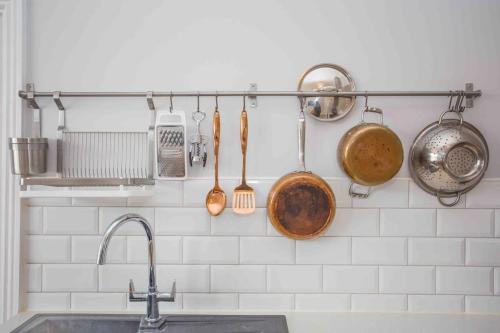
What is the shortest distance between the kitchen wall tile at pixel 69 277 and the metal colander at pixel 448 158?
1.12 m

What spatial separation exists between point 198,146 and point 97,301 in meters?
0.62

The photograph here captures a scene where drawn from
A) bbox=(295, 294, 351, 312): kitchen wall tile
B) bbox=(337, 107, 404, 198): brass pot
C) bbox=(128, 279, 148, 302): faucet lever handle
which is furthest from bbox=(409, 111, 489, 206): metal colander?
bbox=(128, 279, 148, 302): faucet lever handle

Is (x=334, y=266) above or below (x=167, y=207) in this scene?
below

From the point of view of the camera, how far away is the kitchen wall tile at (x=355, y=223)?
139cm

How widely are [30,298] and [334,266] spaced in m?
1.02

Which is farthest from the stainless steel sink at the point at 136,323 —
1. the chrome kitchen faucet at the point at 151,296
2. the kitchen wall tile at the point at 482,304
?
the kitchen wall tile at the point at 482,304

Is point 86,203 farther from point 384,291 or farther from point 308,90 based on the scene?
point 384,291

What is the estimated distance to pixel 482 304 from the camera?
1.38 metres

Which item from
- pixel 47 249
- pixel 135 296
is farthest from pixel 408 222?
pixel 47 249

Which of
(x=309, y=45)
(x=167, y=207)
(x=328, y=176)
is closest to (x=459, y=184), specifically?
(x=328, y=176)

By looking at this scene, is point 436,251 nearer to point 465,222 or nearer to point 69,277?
point 465,222

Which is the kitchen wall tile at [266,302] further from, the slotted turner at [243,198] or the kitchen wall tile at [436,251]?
the kitchen wall tile at [436,251]

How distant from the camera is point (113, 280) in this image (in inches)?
54.6

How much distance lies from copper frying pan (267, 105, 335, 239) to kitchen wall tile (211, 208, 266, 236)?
7cm
